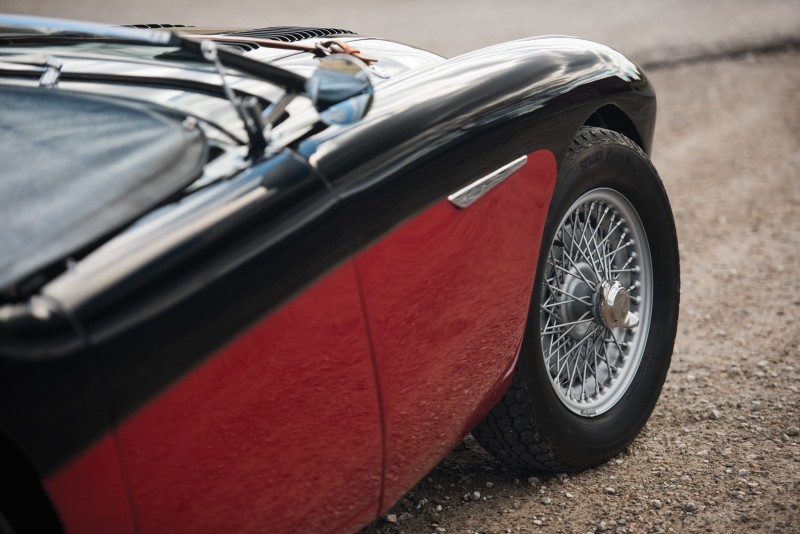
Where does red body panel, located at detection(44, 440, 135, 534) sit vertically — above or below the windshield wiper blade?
below

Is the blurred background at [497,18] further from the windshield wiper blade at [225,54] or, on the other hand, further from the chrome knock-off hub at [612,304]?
the windshield wiper blade at [225,54]

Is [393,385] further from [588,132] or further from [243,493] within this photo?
[588,132]

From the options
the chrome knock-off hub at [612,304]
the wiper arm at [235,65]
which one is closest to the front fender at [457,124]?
the wiper arm at [235,65]

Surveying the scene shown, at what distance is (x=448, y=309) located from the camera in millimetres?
2059

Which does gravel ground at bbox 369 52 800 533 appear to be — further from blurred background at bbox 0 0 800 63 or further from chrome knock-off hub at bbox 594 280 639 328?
blurred background at bbox 0 0 800 63

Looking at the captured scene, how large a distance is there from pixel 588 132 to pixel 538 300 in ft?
1.74

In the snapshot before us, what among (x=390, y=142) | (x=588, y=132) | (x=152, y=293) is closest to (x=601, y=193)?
(x=588, y=132)

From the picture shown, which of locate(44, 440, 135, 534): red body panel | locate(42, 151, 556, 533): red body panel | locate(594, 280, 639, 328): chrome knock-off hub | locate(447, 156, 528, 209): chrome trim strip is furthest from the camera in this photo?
locate(594, 280, 639, 328): chrome knock-off hub

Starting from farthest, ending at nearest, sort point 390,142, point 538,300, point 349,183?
point 538,300
point 390,142
point 349,183

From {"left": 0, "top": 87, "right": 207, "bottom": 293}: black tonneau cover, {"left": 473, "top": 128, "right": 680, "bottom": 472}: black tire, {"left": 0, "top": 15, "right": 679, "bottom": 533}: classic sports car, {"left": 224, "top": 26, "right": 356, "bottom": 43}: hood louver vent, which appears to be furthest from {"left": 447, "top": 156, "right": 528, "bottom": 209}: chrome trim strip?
{"left": 224, "top": 26, "right": 356, "bottom": 43}: hood louver vent

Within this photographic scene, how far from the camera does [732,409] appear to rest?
10.0 ft

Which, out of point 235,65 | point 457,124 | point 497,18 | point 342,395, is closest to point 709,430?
point 457,124

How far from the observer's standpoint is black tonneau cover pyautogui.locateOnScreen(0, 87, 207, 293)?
4.69ft

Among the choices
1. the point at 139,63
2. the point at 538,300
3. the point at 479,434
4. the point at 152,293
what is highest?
the point at 139,63
